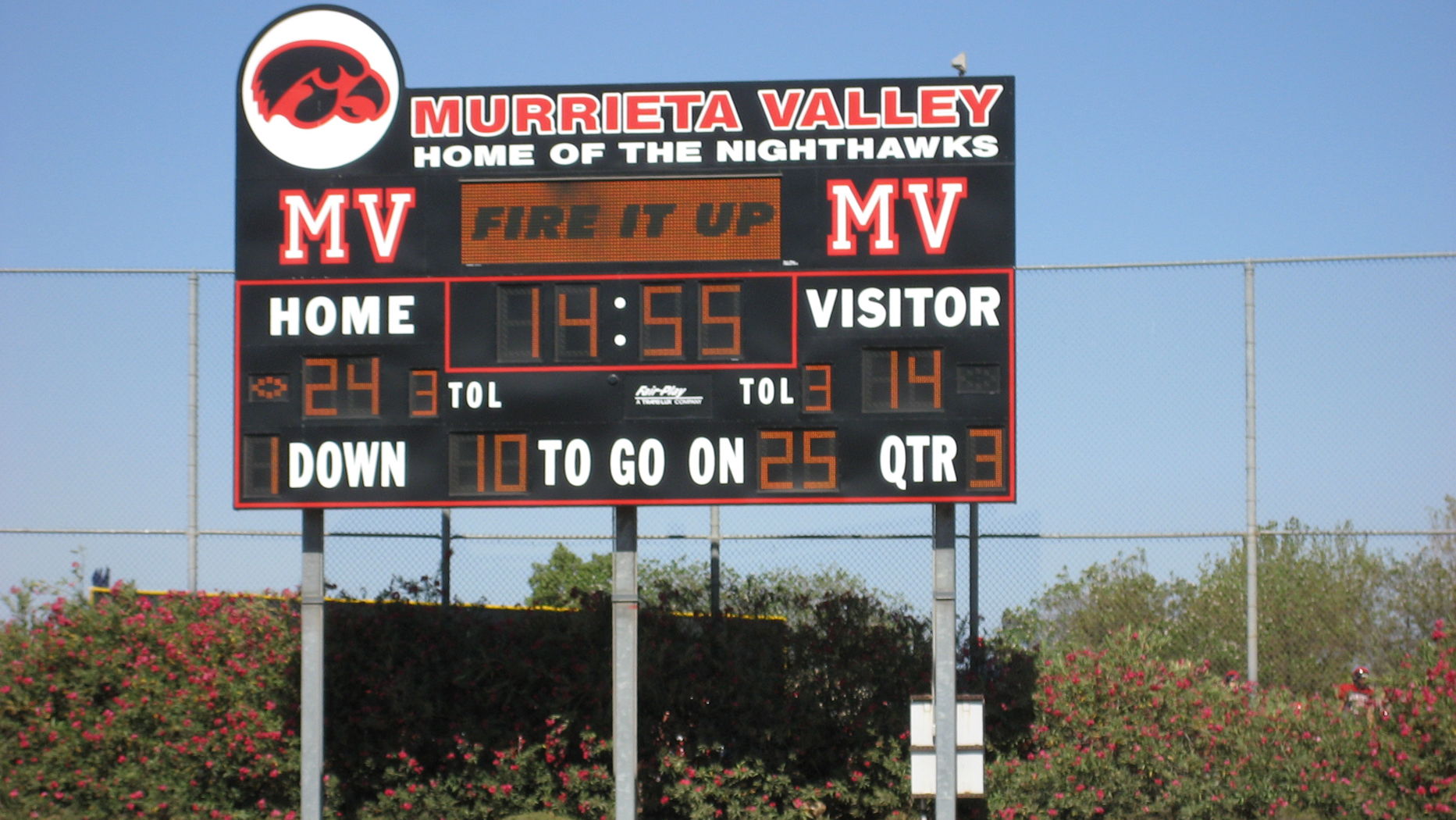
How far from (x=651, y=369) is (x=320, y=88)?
357cm

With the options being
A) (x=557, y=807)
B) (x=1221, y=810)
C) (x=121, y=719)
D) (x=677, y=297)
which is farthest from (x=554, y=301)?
(x=1221, y=810)

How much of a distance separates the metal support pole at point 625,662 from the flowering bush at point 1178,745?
3.87 meters

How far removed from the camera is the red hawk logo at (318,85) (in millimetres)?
11430

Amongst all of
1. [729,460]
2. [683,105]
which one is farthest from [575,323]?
[683,105]

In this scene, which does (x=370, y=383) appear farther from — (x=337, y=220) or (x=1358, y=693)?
(x=1358, y=693)

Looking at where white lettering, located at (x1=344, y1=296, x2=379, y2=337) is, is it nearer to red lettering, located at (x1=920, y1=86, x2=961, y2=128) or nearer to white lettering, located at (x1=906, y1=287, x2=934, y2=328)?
white lettering, located at (x1=906, y1=287, x2=934, y2=328)

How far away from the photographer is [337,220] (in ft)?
37.2

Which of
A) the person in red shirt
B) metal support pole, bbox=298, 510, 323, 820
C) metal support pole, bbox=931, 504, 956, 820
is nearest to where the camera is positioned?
metal support pole, bbox=931, 504, 956, 820

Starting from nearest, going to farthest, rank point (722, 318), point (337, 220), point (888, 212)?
point (722, 318) < point (888, 212) < point (337, 220)

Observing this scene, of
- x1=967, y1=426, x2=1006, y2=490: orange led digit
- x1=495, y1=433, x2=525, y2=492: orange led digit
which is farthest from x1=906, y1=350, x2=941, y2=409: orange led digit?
x1=495, y1=433, x2=525, y2=492: orange led digit

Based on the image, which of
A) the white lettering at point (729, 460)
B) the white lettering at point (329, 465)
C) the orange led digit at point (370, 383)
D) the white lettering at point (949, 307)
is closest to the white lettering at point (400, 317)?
the orange led digit at point (370, 383)

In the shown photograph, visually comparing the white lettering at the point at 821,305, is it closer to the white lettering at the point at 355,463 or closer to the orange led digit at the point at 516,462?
the orange led digit at the point at 516,462

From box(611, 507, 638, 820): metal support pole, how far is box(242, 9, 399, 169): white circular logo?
3.76m

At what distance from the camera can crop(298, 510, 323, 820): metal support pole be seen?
39.2ft
